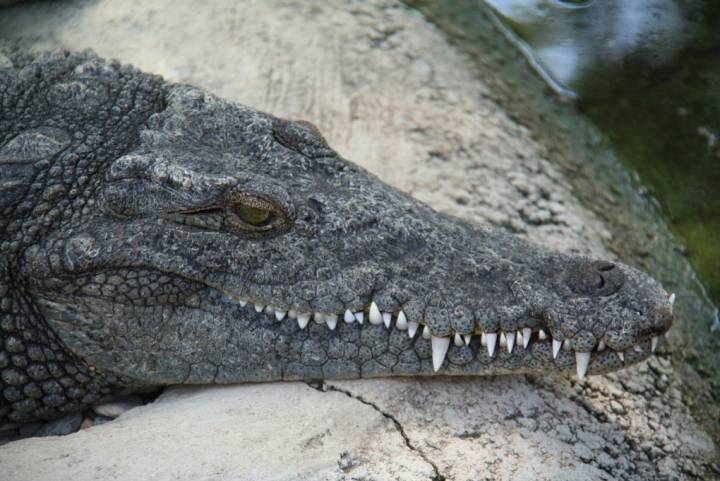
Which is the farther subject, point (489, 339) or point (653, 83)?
point (653, 83)

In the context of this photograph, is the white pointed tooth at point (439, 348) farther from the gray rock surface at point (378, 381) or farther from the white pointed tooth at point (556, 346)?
the white pointed tooth at point (556, 346)

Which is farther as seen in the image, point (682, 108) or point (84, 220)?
point (682, 108)

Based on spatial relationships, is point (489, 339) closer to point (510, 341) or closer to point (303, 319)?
point (510, 341)

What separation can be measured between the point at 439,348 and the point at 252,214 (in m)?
0.93

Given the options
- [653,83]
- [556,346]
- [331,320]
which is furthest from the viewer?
[653,83]

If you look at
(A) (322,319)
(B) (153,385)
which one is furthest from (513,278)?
(B) (153,385)

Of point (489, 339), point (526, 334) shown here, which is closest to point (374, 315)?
point (489, 339)

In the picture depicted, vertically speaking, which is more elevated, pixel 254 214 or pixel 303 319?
pixel 254 214

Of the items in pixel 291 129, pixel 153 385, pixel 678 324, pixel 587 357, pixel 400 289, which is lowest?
pixel 678 324

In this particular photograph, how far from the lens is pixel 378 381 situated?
128 inches

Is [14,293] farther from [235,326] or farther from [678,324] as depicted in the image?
[678,324]

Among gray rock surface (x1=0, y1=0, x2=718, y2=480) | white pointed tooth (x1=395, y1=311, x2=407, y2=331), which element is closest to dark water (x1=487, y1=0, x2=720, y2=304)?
gray rock surface (x1=0, y1=0, x2=718, y2=480)

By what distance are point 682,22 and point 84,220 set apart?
4.52 meters

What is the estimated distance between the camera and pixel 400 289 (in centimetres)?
313
